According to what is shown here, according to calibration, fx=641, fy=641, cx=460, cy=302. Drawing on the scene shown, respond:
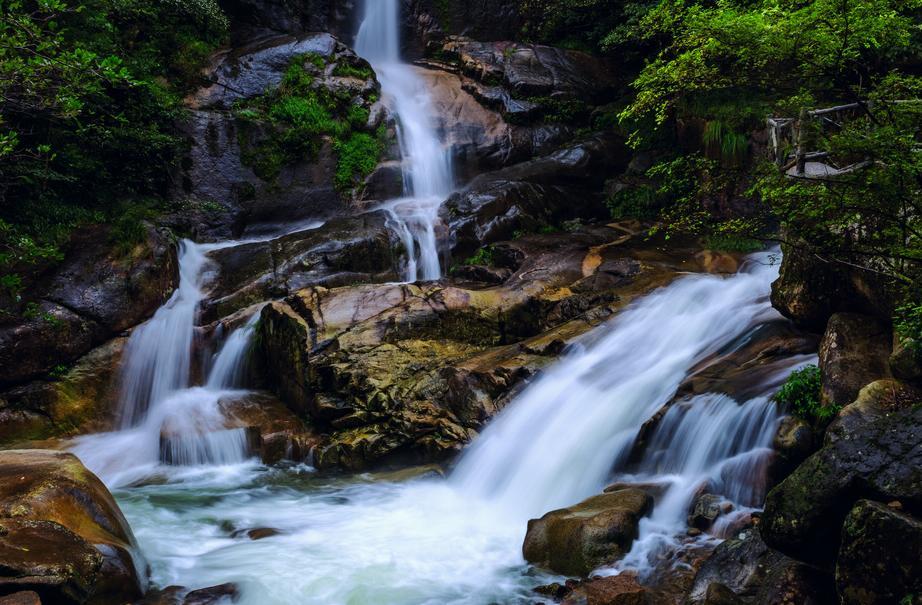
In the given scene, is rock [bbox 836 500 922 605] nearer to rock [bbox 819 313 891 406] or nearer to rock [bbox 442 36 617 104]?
rock [bbox 819 313 891 406]

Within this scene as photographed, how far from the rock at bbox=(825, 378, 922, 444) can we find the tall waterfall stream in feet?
2.81

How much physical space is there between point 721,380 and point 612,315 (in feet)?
9.25

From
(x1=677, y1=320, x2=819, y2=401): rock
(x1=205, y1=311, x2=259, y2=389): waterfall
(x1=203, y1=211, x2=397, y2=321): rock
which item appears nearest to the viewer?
(x1=677, y1=320, x2=819, y2=401): rock

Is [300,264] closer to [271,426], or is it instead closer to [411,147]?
[271,426]

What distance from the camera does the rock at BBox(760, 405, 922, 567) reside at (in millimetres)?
4031

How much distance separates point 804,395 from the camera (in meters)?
6.08

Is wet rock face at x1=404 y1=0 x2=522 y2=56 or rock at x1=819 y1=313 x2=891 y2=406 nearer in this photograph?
rock at x1=819 y1=313 x2=891 y2=406

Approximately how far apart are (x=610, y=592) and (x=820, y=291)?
13.9ft

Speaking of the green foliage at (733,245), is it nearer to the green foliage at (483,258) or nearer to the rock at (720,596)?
the green foliage at (483,258)

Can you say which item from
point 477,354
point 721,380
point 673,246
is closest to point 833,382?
point 721,380

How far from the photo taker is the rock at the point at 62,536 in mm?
4078

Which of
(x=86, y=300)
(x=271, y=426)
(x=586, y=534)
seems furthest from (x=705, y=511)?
(x=86, y=300)

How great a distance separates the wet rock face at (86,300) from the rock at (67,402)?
8.9 inches

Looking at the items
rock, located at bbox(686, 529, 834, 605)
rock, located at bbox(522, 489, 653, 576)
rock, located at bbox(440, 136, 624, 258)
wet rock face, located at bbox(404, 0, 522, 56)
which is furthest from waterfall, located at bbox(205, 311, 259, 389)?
wet rock face, located at bbox(404, 0, 522, 56)
